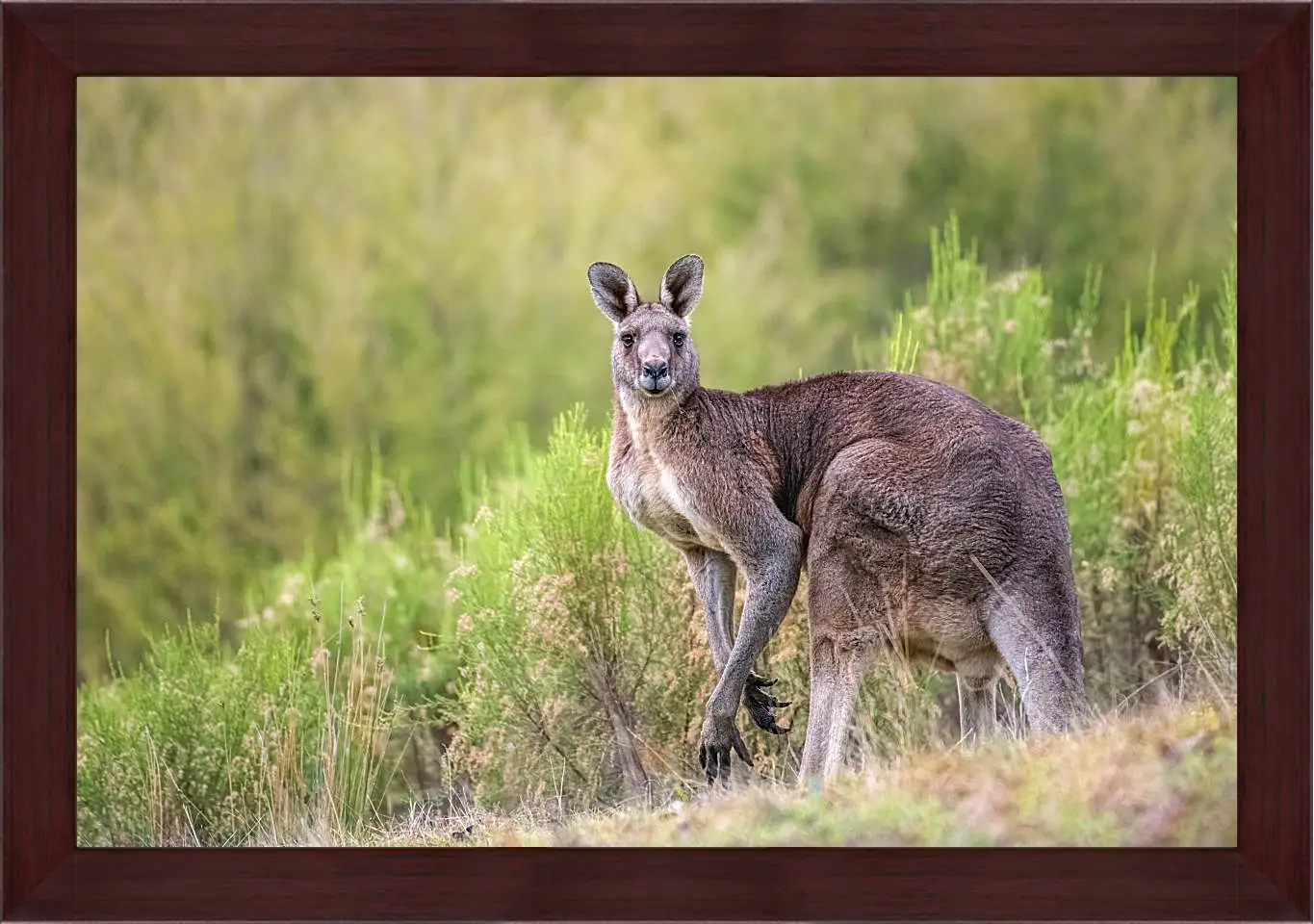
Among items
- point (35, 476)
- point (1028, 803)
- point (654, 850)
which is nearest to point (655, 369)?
point (654, 850)

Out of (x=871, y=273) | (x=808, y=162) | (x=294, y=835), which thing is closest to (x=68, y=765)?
(x=294, y=835)

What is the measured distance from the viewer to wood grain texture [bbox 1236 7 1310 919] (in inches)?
230

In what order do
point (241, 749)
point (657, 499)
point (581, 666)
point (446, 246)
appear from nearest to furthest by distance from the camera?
point (657, 499) → point (581, 666) → point (241, 749) → point (446, 246)

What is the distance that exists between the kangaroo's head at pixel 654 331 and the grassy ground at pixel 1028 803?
5.30 ft

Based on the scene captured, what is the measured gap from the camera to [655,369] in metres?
6.49

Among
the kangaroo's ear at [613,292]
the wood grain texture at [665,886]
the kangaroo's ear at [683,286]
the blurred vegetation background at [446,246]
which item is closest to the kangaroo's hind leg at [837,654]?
the wood grain texture at [665,886]

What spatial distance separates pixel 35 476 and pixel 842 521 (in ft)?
9.49

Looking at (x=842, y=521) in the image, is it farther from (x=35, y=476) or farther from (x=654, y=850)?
(x=35, y=476)

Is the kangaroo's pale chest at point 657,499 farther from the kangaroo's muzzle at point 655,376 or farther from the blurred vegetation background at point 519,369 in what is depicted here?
the blurred vegetation background at point 519,369

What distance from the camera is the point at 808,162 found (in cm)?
1948

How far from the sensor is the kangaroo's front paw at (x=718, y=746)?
663 centimetres

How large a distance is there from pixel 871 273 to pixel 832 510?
12.1 m

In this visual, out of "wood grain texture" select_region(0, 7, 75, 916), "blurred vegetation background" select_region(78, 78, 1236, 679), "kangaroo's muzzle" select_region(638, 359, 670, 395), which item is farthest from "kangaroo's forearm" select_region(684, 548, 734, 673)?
"blurred vegetation background" select_region(78, 78, 1236, 679)

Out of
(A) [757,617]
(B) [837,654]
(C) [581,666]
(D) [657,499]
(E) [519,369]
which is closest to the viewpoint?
(B) [837,654]
